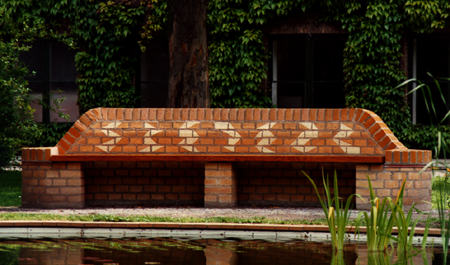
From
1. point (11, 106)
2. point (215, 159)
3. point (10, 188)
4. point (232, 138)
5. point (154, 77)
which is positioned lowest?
point (10, 188)

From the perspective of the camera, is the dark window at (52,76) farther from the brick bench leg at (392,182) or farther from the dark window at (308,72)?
the brick bench leg at (392,182)

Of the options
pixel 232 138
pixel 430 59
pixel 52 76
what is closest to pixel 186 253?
pixel 232 138

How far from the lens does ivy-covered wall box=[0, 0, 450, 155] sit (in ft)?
62.2

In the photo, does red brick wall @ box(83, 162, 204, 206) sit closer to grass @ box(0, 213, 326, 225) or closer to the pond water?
grass @ box(0, 213, 326, 225)

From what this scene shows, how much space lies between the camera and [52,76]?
21.2 meters

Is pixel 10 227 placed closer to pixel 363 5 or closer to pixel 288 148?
pixel 288 148

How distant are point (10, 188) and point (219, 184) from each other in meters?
4.79

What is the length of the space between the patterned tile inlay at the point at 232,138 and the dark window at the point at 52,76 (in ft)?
35.0

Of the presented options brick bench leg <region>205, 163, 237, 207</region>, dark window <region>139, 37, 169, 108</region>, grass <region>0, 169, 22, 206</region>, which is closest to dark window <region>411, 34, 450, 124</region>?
dark window <region>139, 37, 169, 108</region>

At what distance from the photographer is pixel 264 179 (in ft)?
35.8

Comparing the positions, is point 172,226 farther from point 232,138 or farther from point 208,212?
point 232,138

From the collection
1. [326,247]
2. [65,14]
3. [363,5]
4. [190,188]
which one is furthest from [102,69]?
[326,247]

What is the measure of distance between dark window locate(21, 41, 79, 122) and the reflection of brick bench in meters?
10.5

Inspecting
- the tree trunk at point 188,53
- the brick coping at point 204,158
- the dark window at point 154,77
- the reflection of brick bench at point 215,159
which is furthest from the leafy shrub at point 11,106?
the dark window at point 154,77
